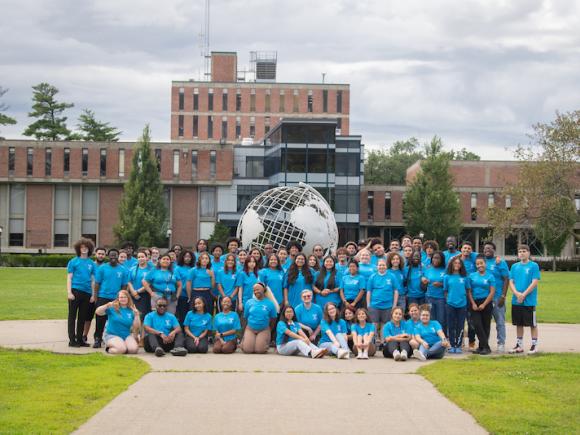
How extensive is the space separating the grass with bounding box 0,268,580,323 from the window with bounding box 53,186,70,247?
25.9 meters

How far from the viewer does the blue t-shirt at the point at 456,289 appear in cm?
1465

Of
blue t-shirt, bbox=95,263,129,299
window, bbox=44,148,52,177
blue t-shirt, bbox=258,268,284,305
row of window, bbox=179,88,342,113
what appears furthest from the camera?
row of window, bbox=179,88,342,113

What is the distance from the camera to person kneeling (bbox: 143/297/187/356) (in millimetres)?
14305

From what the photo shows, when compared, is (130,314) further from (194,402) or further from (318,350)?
(194,402)

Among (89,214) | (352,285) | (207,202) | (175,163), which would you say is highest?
(175,163)

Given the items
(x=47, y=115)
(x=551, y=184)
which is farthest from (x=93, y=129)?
(x=551, y=184)

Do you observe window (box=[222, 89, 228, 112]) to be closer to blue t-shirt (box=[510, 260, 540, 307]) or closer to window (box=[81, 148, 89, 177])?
window (box=[81, 148, 89, 177])

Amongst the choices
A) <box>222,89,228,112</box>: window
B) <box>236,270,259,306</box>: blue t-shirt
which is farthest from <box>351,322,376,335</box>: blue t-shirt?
<box>222,89,228,112</box>: window

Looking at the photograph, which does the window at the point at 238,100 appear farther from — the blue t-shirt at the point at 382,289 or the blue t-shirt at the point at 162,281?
the blue t-shirt at the point at 382,289

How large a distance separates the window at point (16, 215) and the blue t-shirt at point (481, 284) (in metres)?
58.7

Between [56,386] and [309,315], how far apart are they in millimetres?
5163

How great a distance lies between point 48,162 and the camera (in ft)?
220

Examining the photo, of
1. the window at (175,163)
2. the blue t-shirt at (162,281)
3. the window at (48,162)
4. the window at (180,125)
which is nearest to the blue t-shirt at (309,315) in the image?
the blue t-shirt at (162,281)

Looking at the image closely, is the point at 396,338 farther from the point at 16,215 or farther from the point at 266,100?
the point at 266,100
